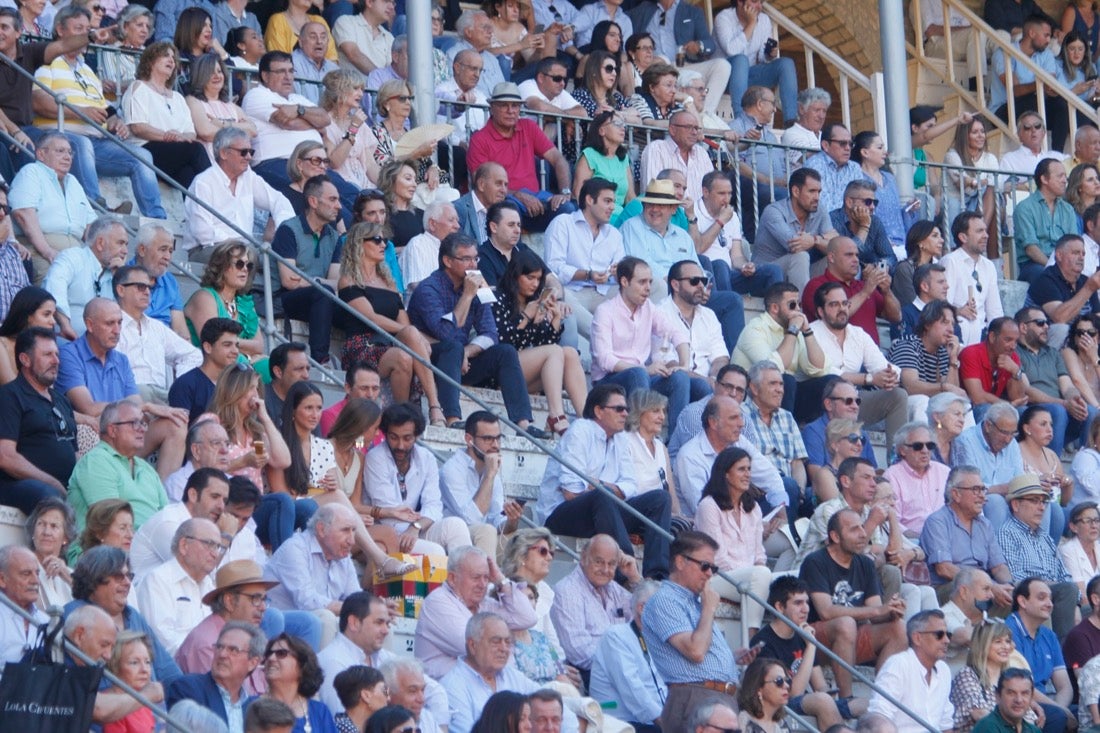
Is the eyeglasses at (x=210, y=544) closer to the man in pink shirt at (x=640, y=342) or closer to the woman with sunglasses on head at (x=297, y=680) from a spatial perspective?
the woman with sunglasses on head at (x=297, y=680)

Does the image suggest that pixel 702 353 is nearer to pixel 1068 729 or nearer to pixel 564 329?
pixel 564 329

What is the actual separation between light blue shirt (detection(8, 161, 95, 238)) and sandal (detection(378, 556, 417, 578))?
255 centimetres

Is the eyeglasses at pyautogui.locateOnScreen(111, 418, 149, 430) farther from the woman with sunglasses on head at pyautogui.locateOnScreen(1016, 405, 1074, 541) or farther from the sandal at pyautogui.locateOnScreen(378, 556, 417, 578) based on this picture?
the woman with sunglasses on head at pyautogui.locateOnScreen(1016, 405, 1074, 541)

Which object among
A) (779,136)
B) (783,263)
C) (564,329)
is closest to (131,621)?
(564,329)

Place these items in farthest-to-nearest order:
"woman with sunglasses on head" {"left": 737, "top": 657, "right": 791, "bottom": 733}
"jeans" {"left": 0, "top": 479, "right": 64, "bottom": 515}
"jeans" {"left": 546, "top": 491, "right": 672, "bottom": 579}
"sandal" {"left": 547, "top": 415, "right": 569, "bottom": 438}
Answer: "sandal" {"left": 547, "top": 415, "right": 569, "bottom": 438} → "jeans" {"left": 546, "top": 491, "right": 672, "bottom": 579} → "woman with sunglasses on head" {"left": 737, "top": 657, "right": 791, "bottom": 733} → "jeans" {"left": 0, "top": 479, "right": 64, "bottom": 515}

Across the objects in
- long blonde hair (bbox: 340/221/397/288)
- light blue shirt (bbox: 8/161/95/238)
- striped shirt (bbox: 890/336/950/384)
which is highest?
light blue shirt (bbox: 8/161/95/238)

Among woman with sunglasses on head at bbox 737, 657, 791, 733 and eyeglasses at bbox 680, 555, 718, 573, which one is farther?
eyeglasses at bbox 680, 555, 718, 573

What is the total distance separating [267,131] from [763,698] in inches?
197

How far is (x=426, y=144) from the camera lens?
1401cm

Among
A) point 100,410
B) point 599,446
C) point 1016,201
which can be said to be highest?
point 100,410

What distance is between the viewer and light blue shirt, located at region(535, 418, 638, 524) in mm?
11867

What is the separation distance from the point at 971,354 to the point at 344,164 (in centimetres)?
373

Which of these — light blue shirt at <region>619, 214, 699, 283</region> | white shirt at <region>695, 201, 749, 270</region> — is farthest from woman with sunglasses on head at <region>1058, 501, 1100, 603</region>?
white shirt at <region>695, 201, 749, 270</region>

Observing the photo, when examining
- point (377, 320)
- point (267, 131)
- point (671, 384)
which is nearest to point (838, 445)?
point (671, 384)
